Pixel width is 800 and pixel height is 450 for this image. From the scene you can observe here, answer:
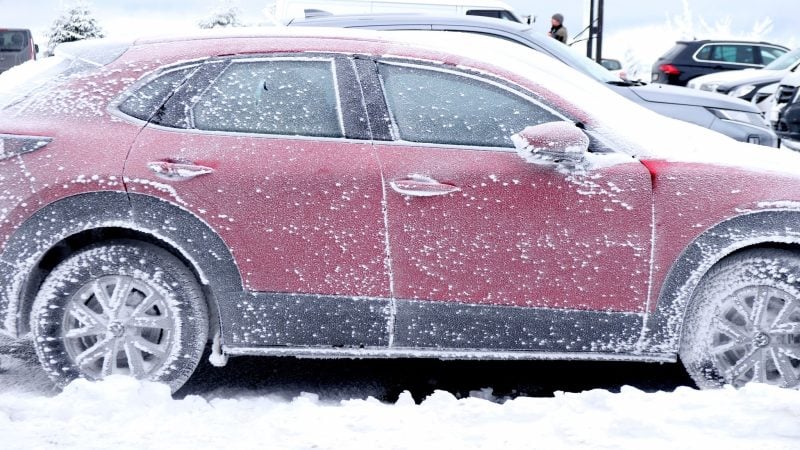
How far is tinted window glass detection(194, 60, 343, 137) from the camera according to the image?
382cm

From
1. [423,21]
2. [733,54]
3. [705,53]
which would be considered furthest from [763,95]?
[423,21]

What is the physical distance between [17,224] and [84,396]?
78cm

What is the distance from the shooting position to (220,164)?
3.72 metres

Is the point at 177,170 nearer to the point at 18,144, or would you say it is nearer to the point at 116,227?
the point at 116,227

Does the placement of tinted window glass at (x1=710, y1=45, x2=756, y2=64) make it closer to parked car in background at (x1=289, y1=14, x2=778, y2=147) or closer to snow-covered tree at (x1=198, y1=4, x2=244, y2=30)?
parked car in background at (x1=289, y1=14, x2=778, y2=147)

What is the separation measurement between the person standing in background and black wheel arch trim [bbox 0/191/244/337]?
11.7m

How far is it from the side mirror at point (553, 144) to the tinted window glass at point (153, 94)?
149 cm

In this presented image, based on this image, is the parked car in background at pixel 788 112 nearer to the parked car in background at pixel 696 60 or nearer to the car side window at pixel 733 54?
the parked car in background at pixel 696 60

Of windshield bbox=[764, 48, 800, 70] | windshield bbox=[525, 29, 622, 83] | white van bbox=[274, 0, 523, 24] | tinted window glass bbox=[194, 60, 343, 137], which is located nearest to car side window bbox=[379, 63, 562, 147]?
tinted window glass bbox=[194, 60, 343, 137]

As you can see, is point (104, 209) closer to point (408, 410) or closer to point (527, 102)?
point (408, 410)

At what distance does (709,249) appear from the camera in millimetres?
3729

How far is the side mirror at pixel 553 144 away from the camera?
3631 mm

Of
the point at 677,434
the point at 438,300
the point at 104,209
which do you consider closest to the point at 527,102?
the point at 438,300

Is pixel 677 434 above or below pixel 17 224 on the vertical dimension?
below
